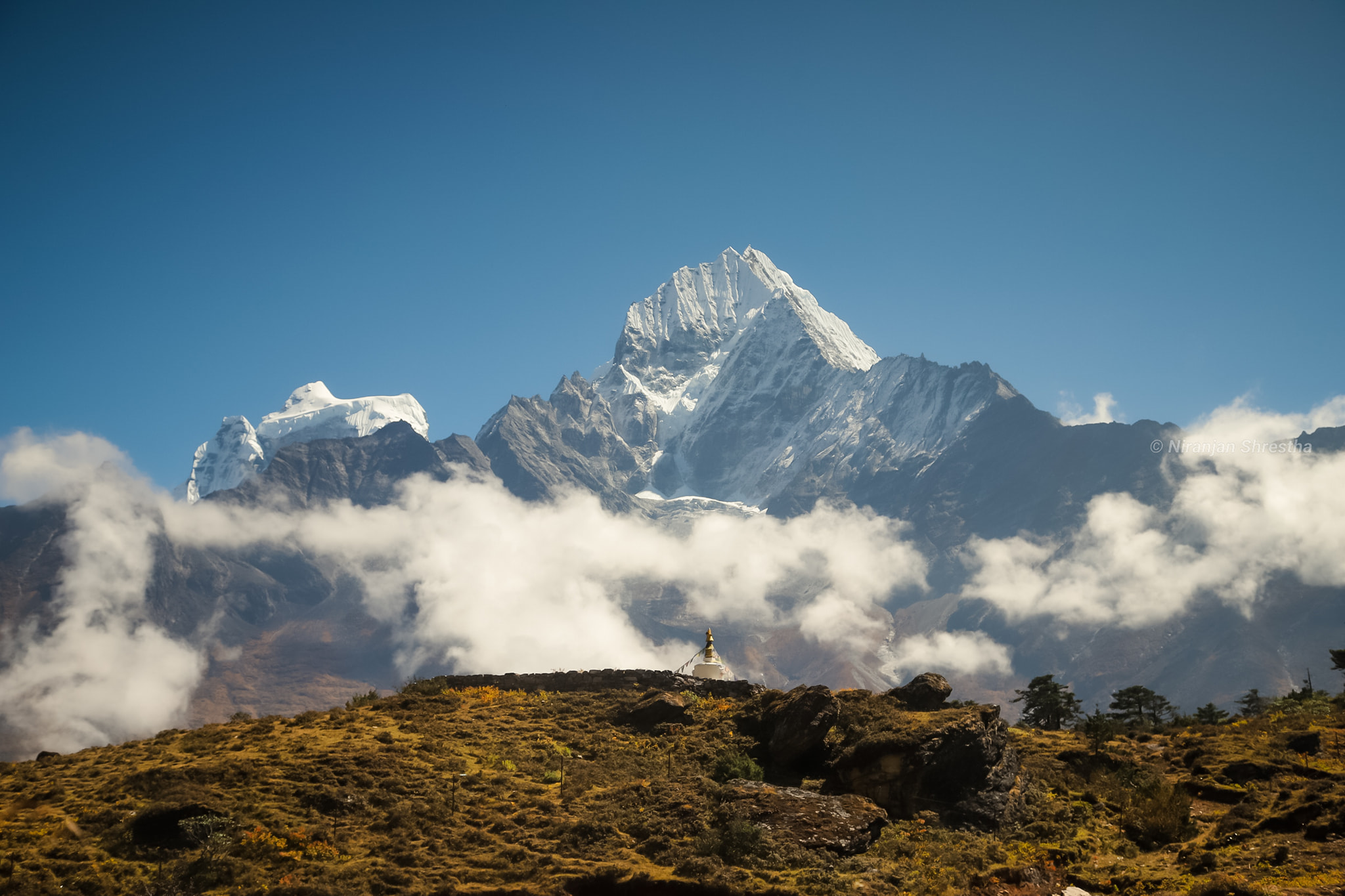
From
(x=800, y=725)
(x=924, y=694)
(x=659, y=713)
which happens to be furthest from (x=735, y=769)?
(x=924, y=694)

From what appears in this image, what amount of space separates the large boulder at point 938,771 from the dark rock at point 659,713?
27.4 ft

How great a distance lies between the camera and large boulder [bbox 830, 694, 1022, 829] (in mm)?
27656

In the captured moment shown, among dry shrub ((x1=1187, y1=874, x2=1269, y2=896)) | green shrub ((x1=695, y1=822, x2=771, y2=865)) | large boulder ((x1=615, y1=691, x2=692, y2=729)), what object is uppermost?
large boulder ((x1=615, y1=691, x2=692, y2=729))

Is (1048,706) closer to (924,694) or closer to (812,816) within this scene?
(924,694)

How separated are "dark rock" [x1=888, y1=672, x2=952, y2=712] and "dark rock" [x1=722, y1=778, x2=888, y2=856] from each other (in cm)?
955

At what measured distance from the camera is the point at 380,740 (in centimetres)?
3256

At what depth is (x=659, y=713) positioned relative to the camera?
36719 mm

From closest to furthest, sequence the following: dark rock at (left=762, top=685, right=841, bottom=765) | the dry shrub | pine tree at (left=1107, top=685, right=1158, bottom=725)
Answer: the dry shrub → dark rock at (left=762, top=685, right=841, bottom=765) → pine tree at (left=1107, top=685, right=1158, bottom=725)

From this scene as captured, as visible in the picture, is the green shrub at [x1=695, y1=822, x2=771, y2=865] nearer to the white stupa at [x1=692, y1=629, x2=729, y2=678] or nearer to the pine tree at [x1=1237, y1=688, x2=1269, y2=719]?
the white stupa at [x1=692, y1=629, x2=729, y2=678]

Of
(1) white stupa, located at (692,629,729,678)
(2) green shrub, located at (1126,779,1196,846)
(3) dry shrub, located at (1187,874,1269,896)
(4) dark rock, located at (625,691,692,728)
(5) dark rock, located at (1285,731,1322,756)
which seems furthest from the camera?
(1) white stupa, located at (692,629,729,678)

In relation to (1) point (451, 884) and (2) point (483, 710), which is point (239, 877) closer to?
(1) point (451, 884)

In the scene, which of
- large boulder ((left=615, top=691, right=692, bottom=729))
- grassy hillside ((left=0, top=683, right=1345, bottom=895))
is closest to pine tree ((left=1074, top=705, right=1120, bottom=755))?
grassy hillside ((left=0, top=683, right=1345, bottom=895))

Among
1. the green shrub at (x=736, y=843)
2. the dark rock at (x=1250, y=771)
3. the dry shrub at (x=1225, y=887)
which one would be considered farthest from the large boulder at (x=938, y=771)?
the dark rock at (x=1250, y=771)

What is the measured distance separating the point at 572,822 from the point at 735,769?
6.72m
